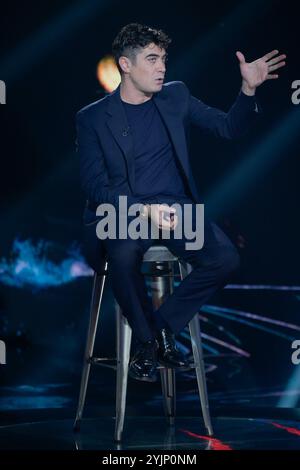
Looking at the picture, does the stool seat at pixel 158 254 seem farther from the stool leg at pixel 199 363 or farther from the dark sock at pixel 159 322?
the dark sock at pixel 159 322

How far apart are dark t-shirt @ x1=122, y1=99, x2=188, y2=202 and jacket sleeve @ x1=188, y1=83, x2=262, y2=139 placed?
199mm

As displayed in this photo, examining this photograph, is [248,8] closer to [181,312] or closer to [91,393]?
[91,393]

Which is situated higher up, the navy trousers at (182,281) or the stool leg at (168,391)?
the navy trousers at (182,281)

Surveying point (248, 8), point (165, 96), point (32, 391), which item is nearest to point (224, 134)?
point (165, 96)

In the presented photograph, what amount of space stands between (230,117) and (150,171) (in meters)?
0.43

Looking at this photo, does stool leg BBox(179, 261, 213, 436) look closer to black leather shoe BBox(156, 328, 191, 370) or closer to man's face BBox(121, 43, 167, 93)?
black leather shoe BBox(156, 328, 191, 370)

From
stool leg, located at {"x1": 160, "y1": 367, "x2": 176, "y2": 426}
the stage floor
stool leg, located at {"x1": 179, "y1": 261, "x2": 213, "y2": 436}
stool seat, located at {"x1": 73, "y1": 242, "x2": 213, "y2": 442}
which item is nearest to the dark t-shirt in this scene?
stool seat, located at {"x1": 73, "y1": 242, "x2": 213, "y2": 442}

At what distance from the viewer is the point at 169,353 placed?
137 inches

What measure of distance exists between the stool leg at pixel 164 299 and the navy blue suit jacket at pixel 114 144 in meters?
0.26

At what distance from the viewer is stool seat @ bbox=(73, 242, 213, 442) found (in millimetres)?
3514

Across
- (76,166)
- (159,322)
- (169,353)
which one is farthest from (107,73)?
(169,353)

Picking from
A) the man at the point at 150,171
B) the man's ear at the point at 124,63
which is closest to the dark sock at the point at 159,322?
the man at the point at 150,171

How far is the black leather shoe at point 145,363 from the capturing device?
3.43 metres

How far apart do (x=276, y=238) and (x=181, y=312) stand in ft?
12.1
